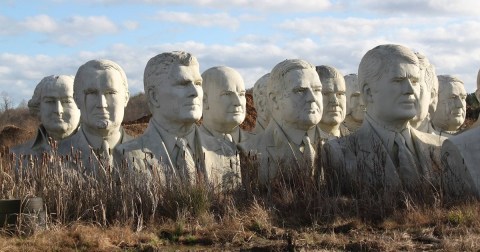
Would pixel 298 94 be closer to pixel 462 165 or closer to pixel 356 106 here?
pixel 462 165

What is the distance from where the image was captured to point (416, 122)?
39.4 ft

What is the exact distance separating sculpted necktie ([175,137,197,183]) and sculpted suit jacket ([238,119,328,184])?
0.90m

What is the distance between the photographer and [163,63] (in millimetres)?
11352

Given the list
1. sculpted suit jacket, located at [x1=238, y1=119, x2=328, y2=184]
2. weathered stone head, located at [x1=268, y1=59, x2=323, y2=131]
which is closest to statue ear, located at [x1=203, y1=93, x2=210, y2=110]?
sculpted suit jacket, located at [x1=238, y1=119, x2=328, y2=184]

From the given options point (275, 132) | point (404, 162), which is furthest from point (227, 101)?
point (404, 162)

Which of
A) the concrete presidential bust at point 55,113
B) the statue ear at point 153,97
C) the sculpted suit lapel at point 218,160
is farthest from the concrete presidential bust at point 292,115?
the concrete presidential bust at point 55,113

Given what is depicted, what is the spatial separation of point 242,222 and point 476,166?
304 cm

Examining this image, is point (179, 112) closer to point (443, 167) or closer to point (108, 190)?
point (108, 190)

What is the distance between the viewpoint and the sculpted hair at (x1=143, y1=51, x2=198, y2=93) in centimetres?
1133

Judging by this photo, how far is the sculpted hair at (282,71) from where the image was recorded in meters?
12.4

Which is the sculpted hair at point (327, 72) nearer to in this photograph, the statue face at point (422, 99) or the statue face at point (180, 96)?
the statue face at point (422, 99)

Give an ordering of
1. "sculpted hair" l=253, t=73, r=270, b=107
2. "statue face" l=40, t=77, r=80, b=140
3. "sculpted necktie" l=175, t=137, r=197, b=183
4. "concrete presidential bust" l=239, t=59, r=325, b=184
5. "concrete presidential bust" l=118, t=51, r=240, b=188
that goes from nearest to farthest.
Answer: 1. "sculpted necktie" l=175, t=137, r=197, b=183
2. "concrete presidential bust" l=118, t=51, r=240, b=188
3. "concrete presidential bust" l=239, t=59, r=325, b=184
4. "statue face" l=40, t=77, r=80, b=140
5. "sculpted hair" l=253, t=73, r=270, b=107

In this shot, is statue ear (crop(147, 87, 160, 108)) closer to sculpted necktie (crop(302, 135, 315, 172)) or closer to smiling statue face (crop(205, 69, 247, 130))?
smiling statue face (crop(205, 69, 247, 130))

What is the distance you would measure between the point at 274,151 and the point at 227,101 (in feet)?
3.79
